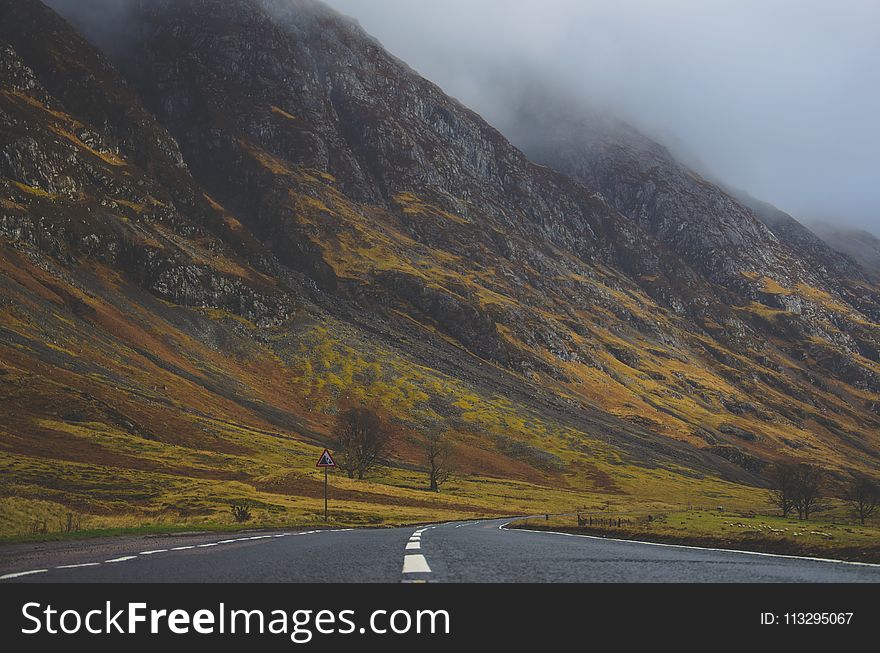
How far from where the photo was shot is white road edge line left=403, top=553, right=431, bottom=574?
29.2ft

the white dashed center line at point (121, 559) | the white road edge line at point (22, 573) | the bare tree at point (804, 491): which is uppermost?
the white road edge line at point (22, 573)

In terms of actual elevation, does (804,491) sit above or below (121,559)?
below

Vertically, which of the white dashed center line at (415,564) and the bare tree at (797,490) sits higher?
the white dashed center line at (415,564)

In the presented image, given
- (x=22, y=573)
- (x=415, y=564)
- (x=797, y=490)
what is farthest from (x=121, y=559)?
(x=797, y=490)

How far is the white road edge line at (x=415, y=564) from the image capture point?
8.91 meters

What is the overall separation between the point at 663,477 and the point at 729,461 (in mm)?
50876

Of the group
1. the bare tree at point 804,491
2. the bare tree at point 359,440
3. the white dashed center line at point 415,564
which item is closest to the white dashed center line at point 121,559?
the white dashed center line at point 415,564

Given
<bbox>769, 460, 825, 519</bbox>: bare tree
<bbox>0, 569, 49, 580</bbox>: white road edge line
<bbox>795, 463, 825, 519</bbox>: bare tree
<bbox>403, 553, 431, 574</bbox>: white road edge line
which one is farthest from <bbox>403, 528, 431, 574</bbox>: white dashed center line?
<bbox>769, 460, 825, 519</bbox>: bare tree

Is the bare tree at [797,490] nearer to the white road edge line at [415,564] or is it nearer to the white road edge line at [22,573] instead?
the white road edge line at [415,564]

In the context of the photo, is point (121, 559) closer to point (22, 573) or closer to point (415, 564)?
point (22, 573)

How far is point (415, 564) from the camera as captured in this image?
989 cm

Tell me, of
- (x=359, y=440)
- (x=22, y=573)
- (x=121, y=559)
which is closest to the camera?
(x=22, y=573)
